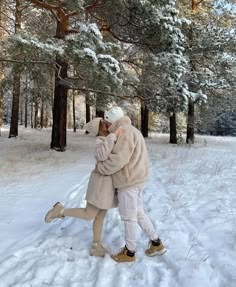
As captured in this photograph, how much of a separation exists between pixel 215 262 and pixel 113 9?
1000cm

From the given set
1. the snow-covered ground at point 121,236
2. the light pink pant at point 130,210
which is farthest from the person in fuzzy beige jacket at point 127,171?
the snow-covered ground at point 121,236

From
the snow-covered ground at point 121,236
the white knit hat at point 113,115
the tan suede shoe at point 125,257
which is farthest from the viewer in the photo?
the white knit hat at point 113,115

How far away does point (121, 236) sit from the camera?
446cm

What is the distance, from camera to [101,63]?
9.51 m

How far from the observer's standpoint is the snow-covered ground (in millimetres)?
3369

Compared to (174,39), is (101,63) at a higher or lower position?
lower

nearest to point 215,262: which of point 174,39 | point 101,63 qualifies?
point 101,63

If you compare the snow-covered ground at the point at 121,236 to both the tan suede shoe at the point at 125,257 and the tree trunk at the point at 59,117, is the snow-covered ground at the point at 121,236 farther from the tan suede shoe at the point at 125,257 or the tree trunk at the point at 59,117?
the tree trunk at the point at 59,117

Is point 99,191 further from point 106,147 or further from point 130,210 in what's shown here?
point 106,147

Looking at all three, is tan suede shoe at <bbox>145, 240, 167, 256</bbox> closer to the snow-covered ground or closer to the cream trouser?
the snow-covered ground

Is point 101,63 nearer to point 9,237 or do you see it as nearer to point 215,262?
point 9,237

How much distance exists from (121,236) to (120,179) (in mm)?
1104

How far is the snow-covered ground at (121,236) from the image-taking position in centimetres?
337

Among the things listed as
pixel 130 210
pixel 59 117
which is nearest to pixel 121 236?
pixel 130 210
